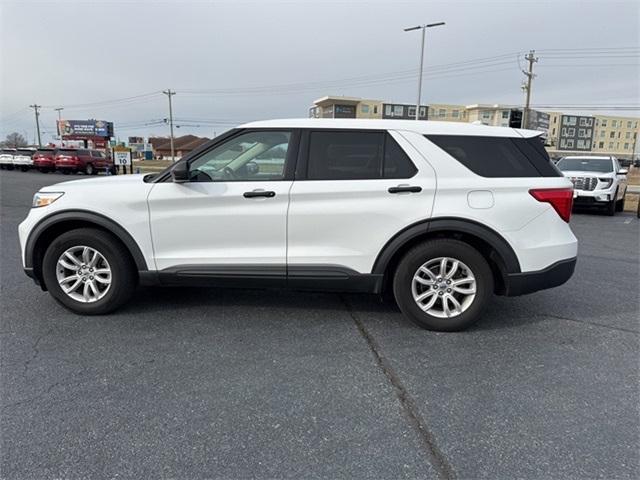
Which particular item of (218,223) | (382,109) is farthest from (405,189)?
(382,109)

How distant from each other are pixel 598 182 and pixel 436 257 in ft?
35.8

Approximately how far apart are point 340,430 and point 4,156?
38.2 metres

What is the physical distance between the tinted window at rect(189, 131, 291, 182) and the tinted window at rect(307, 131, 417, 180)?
301mm

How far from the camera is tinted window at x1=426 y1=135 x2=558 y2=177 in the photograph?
3623 millimetres

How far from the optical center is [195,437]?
7.69 feet

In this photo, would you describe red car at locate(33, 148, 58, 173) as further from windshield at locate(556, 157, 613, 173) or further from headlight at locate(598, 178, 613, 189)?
headlight at locate(598, 178, 613, 189)

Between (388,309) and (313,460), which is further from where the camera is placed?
Result: (388,309)

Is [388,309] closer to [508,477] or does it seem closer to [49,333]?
[508,477]

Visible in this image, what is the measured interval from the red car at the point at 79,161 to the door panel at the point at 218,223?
29255 millimetres

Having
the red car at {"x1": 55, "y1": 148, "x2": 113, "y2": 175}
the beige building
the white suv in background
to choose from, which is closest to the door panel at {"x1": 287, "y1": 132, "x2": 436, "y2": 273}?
the white suv in background

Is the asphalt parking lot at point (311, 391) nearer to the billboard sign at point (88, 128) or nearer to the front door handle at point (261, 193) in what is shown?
the front door handle at point (261, 193)

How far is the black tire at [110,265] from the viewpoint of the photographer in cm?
384

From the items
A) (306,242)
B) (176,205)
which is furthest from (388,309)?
(176,205)

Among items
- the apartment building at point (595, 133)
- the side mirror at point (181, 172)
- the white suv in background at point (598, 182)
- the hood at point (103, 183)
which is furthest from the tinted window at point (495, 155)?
the apartment building at point (595, 133)
